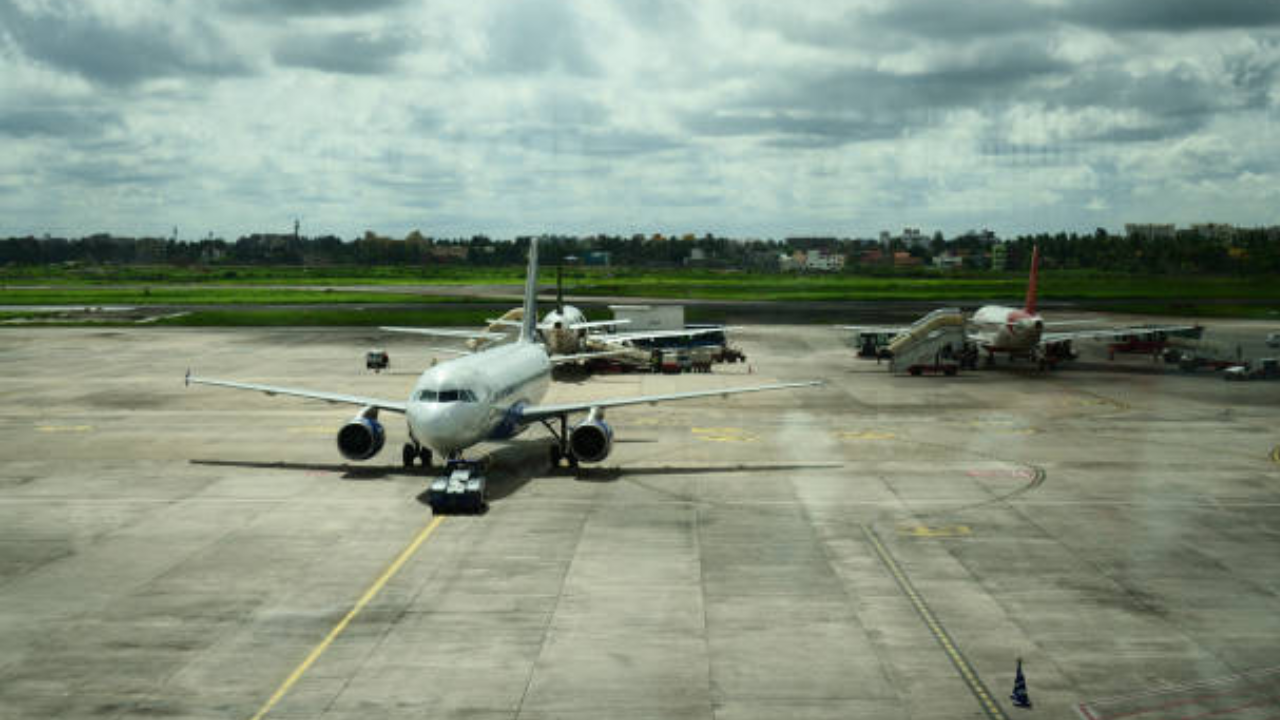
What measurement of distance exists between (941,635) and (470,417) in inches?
716

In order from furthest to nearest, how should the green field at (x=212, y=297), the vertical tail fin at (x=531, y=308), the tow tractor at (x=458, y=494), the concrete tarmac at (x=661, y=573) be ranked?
1. the green field at (x=212, y=297)
2. the vertical tail fin at (x=531, y=308)
3. the tow tractor at (x=458, y=494)
4. the concrete tarmac at (x=661, y=573)

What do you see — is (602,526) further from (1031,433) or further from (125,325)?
(125,325)

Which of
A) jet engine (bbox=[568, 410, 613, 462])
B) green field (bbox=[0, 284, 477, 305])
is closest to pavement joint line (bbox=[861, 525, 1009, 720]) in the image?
jet engine (bbox=[568, 410, 613, 462])

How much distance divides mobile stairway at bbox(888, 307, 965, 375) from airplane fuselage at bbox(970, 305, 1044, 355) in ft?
12.5

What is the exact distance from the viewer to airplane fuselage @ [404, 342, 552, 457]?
33719mm

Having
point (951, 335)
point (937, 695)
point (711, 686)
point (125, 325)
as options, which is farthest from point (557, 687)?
point (125, 325)

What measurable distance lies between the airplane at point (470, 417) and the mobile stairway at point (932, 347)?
1419 inches

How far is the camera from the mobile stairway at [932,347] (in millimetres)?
72562

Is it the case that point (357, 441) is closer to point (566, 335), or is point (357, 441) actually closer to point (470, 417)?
point (470, 417)

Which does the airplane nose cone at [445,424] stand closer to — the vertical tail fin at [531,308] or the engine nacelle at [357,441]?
the engine nacelle at [357,441]

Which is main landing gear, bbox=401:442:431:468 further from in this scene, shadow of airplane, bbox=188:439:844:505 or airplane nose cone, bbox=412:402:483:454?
airplane nose cone, bbox=412:402:483:454

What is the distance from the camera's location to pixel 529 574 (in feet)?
84.2

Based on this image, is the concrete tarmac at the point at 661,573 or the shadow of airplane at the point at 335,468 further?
the shadow of airplane at the point at 335,468

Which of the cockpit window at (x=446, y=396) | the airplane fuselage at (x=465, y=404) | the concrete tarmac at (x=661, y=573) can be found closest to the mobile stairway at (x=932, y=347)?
the concrete tarmac at (x=661, y=573)
